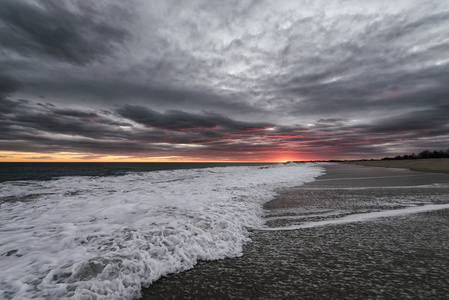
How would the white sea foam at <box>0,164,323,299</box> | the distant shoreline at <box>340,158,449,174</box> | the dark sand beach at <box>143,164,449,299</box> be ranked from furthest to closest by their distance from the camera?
the distant shoreline at <box>340,158,449,174</box> < the white sea foam at <box>0,164,323,299</box> < the dark sand beach at <box>143,164,449,299</box>

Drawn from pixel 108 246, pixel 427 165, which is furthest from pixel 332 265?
pixel 427 165

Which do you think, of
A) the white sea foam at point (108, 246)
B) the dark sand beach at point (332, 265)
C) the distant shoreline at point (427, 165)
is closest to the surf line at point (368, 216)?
the dark sand beach at point (332, 265)

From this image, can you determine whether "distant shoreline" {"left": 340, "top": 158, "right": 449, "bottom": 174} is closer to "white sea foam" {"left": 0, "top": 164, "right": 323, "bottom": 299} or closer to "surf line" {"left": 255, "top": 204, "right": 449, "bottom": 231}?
"surf line" {"left": 255, "top": 204, "right": 449, "bottom": 231}

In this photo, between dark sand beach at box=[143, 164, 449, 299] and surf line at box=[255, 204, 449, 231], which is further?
surf line at box=[255, 204, 449, 231]

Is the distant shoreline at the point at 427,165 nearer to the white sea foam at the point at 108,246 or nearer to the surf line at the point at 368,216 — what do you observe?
the surf line at the point at 368,216

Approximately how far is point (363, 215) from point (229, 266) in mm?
4560

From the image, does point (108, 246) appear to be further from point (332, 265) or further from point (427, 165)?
point (427, 165)

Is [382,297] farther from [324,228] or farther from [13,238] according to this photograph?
[13,238]

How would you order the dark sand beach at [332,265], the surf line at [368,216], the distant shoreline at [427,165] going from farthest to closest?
the distant shoreline at [427,165]
the surf line at [368,216]
the dark sand beach at [332,265]

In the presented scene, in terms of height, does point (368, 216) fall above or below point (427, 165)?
below

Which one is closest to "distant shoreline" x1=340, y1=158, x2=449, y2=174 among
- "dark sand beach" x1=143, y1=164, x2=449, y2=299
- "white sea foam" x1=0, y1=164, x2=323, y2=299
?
"dark sand beach" x1=143, y1=164, x2=449, y2=299

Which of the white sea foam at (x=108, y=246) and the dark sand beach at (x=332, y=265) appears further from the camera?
the white sea foam at (x=108, y=246)

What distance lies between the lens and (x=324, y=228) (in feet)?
16.6

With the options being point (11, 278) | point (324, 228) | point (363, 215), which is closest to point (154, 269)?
point (11, 278)
